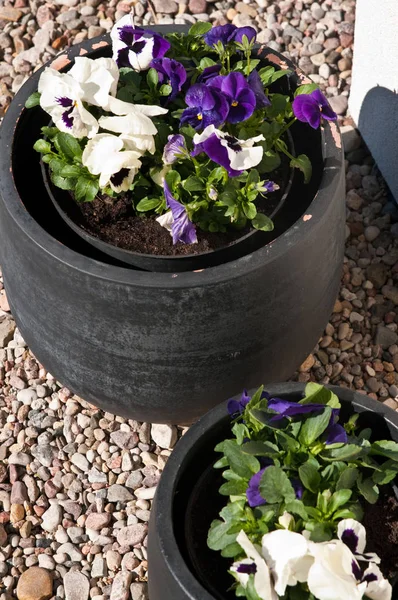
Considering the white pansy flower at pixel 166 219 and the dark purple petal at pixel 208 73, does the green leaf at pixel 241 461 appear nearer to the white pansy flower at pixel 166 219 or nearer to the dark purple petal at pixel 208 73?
the white pansy flower at pixel 166 219

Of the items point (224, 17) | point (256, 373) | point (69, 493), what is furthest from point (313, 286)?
point (224, 17)

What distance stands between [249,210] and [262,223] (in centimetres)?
6

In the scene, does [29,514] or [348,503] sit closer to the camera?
[348,503]

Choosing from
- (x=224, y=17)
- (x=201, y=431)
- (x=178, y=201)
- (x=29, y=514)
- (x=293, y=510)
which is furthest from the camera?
(x=224, y=17)

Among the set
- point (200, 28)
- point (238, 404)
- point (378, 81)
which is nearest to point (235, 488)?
point (238, 404)

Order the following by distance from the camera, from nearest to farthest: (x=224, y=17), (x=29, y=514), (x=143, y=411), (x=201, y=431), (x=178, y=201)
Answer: (x=201, y=431), (x=178, y=201), (x=143, y=411), (x=29, y=514), (x=224, y=17)

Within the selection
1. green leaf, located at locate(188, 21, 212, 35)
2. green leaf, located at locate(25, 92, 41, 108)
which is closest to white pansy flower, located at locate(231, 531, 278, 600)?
green leaf, located at locate(25, 92, 41, 108)

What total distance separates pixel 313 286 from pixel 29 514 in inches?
39.3

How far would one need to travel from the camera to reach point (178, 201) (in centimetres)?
214

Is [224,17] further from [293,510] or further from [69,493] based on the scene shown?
[293,510]

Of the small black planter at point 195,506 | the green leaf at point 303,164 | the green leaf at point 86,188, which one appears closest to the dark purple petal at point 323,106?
the green leaf at point 303,164

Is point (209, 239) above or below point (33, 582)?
above

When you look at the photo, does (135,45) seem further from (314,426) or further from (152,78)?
(314,426)

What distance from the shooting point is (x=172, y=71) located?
2246mm
